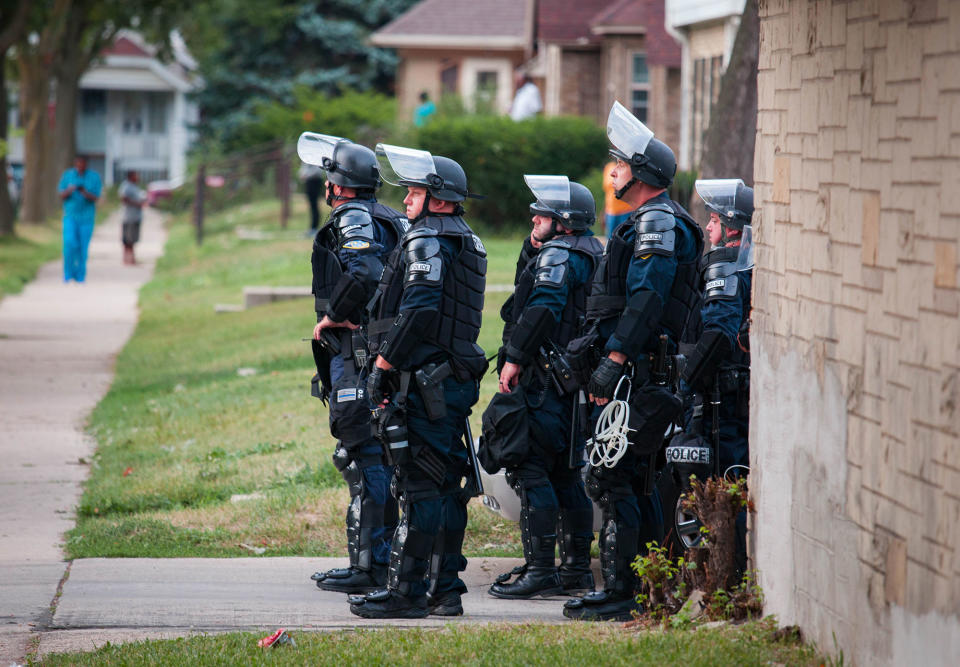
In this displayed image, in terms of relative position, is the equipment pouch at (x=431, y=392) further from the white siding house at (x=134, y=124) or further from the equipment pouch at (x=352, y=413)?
the white siding house at (x=134, y=124)

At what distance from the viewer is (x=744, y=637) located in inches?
203

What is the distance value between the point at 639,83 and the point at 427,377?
2478 centimetres

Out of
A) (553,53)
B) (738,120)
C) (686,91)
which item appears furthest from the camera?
(553,53)

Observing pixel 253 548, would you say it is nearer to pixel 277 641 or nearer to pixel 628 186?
pixel 277 641

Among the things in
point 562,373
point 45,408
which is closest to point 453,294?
point 562,373

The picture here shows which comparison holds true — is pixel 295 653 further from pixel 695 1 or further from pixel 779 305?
pixel 695 1

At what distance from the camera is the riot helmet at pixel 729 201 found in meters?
6.82

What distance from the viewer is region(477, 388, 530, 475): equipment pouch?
6.77 metres

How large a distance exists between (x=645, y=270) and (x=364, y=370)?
1553 millimetres

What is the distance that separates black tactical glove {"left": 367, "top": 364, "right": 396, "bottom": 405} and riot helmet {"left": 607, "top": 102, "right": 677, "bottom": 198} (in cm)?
142

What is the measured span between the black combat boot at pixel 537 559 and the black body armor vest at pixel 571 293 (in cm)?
88

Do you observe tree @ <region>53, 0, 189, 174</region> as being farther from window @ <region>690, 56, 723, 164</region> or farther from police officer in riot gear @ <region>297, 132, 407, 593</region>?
police officer in riot gear @ <region>297, 132, 407, 593</region>

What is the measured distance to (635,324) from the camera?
6.17 meters

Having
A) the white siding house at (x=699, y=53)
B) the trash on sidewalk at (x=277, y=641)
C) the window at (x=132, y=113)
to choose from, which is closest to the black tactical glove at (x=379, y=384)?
the trash on sidewalk at (x=277, y=641)
